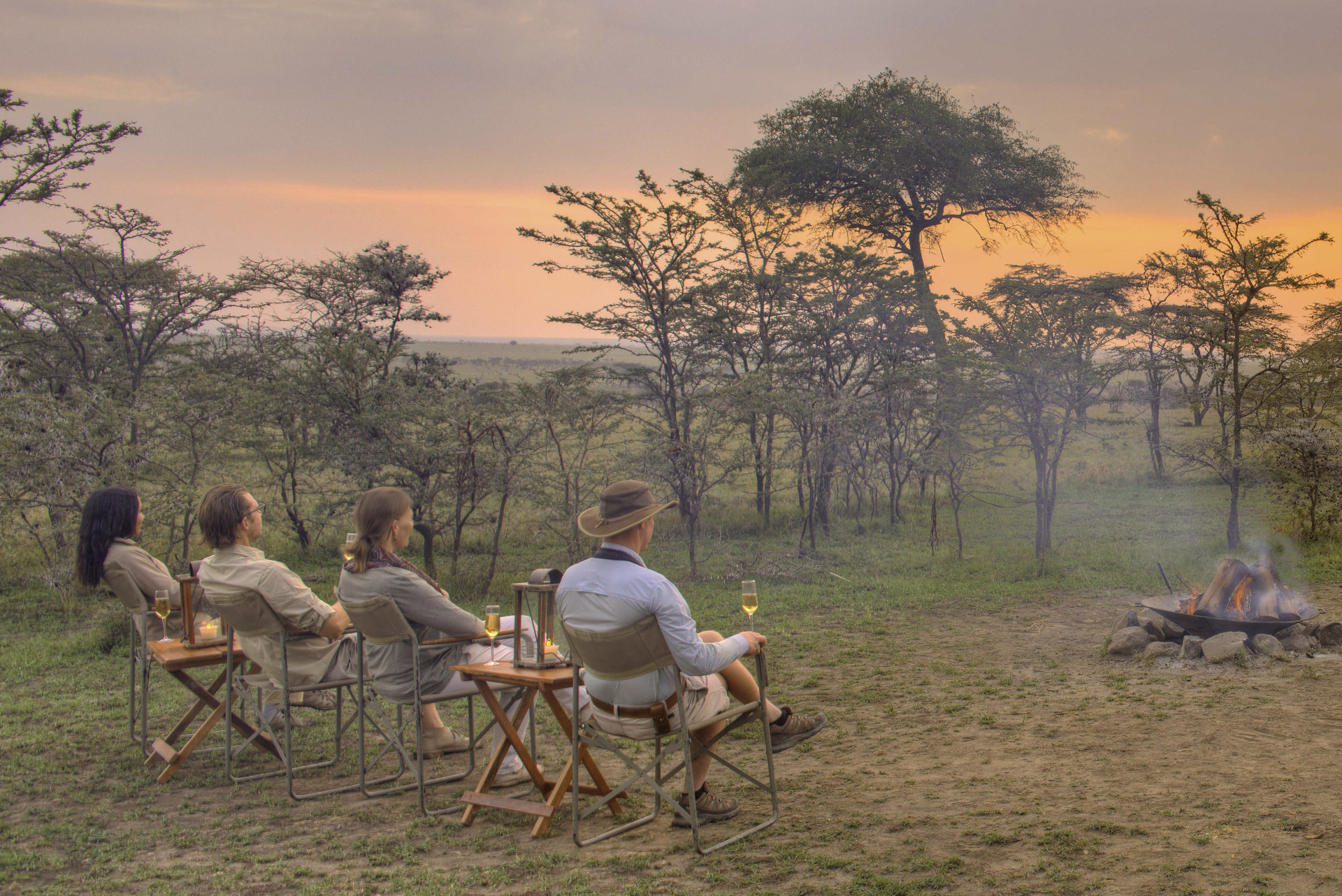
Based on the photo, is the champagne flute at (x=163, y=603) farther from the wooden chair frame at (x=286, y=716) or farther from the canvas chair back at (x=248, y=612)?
the canvas chair back at (x=248, y=612)

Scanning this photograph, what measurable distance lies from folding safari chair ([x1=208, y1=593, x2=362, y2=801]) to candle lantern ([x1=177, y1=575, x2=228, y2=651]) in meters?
0.19

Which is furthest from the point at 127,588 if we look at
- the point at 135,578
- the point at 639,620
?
the point at 639,620

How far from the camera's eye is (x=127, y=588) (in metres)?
4.85

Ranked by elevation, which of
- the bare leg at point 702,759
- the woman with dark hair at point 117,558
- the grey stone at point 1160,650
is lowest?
the grey stone at point 1160,650

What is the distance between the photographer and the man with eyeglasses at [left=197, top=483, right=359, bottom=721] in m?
4.20

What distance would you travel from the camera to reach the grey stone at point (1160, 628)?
21.0 ft

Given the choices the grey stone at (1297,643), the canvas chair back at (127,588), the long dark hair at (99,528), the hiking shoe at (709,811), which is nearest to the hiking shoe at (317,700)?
the canvas chair back at (127,588)

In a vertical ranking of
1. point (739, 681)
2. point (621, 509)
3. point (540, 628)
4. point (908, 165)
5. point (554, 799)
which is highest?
point (908, 165)

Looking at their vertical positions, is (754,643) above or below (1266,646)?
above

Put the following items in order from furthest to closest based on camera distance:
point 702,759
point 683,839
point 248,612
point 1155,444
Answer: point 1155,444, point 248,612, point 702,759, point 683,839

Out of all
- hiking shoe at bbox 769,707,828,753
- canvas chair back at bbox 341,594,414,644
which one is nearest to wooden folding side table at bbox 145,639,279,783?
canvas chair back at bbox 341,594,414,644

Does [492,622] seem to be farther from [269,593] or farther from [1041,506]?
[1041,506]

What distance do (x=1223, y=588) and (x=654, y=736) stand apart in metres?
4.71

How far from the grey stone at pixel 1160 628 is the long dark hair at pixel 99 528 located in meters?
6.45
